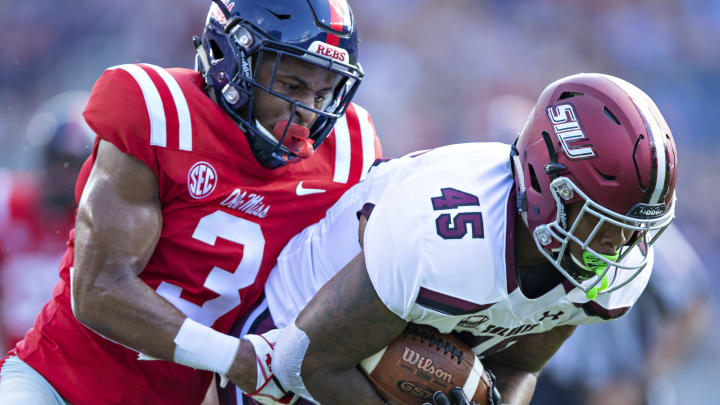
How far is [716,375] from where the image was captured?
5.64 m

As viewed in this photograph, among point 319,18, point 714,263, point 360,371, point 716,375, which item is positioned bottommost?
point 716,375

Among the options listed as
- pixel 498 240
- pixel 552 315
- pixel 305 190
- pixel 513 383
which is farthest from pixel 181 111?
pixel 513 383

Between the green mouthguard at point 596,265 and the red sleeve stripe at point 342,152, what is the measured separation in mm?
847

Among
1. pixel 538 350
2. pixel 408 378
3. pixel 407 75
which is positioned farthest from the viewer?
pixel 407 75

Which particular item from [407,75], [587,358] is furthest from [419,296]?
[407,75]

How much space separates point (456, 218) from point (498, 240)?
122mm

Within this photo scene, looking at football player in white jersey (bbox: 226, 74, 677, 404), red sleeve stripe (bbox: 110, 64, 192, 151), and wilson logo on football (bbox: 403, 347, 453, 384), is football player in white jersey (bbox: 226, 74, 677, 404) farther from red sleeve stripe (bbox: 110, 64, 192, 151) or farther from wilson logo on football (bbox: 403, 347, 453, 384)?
red sleeve stripe (bbox: 110, 64, 192, 151)

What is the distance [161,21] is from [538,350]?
5.13 metres

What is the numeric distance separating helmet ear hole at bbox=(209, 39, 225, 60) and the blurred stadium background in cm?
383

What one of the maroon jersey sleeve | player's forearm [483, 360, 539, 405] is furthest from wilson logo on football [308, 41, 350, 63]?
player's forearm [483, 360, 539, 405]

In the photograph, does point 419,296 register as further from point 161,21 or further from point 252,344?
point 161,21

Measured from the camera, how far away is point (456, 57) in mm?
6855

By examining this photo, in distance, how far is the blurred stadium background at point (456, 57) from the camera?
21.5ft

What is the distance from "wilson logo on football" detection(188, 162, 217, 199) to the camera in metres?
2.22
